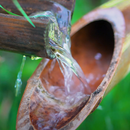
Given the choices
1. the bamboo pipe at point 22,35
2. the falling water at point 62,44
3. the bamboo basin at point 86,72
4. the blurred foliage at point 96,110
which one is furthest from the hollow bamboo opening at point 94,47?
the bamboo pipe at point 22,35

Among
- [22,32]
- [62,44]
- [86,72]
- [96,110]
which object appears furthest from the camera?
[96,110]

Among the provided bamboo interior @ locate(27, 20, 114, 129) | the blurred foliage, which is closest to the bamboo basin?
bamboo interior @ locate(27, 20, 114, 129)

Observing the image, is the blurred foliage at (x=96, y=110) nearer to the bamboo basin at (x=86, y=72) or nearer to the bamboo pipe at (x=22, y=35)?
the bamboo basin at (x=86, y=72)

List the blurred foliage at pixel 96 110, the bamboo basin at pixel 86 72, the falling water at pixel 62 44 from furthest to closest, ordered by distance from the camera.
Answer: the blurred foliage at pixel 96 110, the bamboo basin at pixel 86 72, the falling water at pixel 62 44

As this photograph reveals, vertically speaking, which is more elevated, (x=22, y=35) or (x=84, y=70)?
(x=22, y=35)

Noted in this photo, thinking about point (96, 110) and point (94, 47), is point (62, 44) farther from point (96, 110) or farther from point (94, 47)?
point (96, 110)

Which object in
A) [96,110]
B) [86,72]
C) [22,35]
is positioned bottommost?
[96,110]

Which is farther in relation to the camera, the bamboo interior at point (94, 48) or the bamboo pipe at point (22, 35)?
the bamboo interior at point (94, 48)

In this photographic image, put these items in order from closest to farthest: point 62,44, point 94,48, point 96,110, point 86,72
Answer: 1. point 62,44
2. point 86,72
3. point 94,48
4. point 96,110

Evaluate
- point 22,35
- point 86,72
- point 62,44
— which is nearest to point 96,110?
point 86,72
